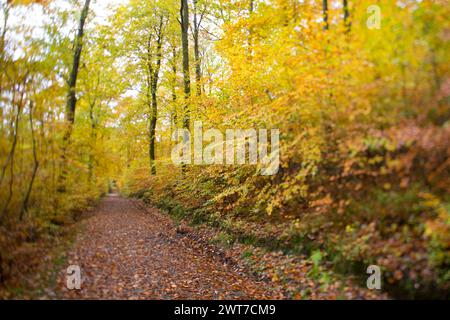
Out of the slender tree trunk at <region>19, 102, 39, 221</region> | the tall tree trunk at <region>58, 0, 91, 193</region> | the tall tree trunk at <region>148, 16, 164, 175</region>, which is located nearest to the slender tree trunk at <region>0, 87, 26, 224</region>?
the slender tree trunk at <region>19, 102, 39, 221</region>

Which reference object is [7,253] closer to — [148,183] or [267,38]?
[267,38]

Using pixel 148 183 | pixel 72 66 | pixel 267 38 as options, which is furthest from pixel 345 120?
pixel 148 183

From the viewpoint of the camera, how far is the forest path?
665 cm

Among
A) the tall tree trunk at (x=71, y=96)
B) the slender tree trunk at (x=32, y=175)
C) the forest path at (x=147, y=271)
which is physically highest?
the tall tree trunk at (x=71, y=96)

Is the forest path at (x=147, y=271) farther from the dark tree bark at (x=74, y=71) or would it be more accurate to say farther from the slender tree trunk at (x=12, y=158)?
the dark tree bark at (x=74, y=71)

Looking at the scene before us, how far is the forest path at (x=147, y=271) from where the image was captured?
665 cm

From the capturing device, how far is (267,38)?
9609 millimetres

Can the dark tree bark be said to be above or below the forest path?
above

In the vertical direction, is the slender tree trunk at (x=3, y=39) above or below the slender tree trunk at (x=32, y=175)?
above

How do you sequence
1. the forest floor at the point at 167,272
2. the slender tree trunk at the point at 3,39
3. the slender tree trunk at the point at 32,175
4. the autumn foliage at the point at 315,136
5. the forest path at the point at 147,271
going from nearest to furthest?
1. the autumn foliage at the point at 315,136
2. the forest floor at the point at 167,272
3. the forest path at the point at 147,271
4. the slender tree trunk at the point at 32,175
5. the slender tree trunk at the point at 3,39

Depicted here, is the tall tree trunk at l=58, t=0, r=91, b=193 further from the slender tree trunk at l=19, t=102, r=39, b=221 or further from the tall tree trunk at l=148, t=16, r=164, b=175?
the tall tree trunk at l=148, t=16, r=164, b=175

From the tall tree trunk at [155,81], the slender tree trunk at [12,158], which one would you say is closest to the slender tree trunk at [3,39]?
the slender tree trunk at [12,158]

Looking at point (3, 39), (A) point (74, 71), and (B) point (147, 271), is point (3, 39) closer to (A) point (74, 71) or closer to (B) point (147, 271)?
(A) point (74, 71)

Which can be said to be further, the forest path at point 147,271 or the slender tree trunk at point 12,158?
the slender tree trunk at point 12,158
